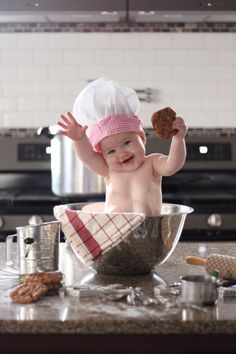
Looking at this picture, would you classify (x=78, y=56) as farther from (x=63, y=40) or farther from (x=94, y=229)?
(x=94, y=229)

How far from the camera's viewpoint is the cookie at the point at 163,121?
4.92 ft

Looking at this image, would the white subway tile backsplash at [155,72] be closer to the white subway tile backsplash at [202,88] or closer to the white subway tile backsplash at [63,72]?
the white subway tile backsplash at [202,88]

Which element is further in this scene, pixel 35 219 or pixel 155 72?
pixel 155 72

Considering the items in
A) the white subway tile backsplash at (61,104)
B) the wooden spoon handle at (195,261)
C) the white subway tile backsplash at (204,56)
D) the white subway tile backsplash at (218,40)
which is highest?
the white subway tile backsplash at (218,40)

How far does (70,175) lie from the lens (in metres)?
3.01

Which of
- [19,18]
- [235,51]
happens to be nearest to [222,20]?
[235,51]

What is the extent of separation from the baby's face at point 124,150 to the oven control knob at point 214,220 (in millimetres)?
1322

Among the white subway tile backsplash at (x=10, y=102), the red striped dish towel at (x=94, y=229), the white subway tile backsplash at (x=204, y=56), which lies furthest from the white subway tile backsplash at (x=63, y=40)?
the red striped dish towel at (x=94, y=229)

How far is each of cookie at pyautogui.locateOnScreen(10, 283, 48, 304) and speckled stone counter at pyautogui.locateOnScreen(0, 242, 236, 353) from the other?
1 centimetres

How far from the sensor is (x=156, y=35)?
3.58 metres

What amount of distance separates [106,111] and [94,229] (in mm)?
312

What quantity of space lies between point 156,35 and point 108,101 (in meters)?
2.07

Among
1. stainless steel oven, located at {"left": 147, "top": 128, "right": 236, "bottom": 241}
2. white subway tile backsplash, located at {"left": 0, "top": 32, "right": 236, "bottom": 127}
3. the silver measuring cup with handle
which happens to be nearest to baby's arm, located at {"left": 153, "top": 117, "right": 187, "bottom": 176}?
the silver measuring cup with handle

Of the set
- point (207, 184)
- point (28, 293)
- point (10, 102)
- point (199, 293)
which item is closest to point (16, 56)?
point (10, 102)
